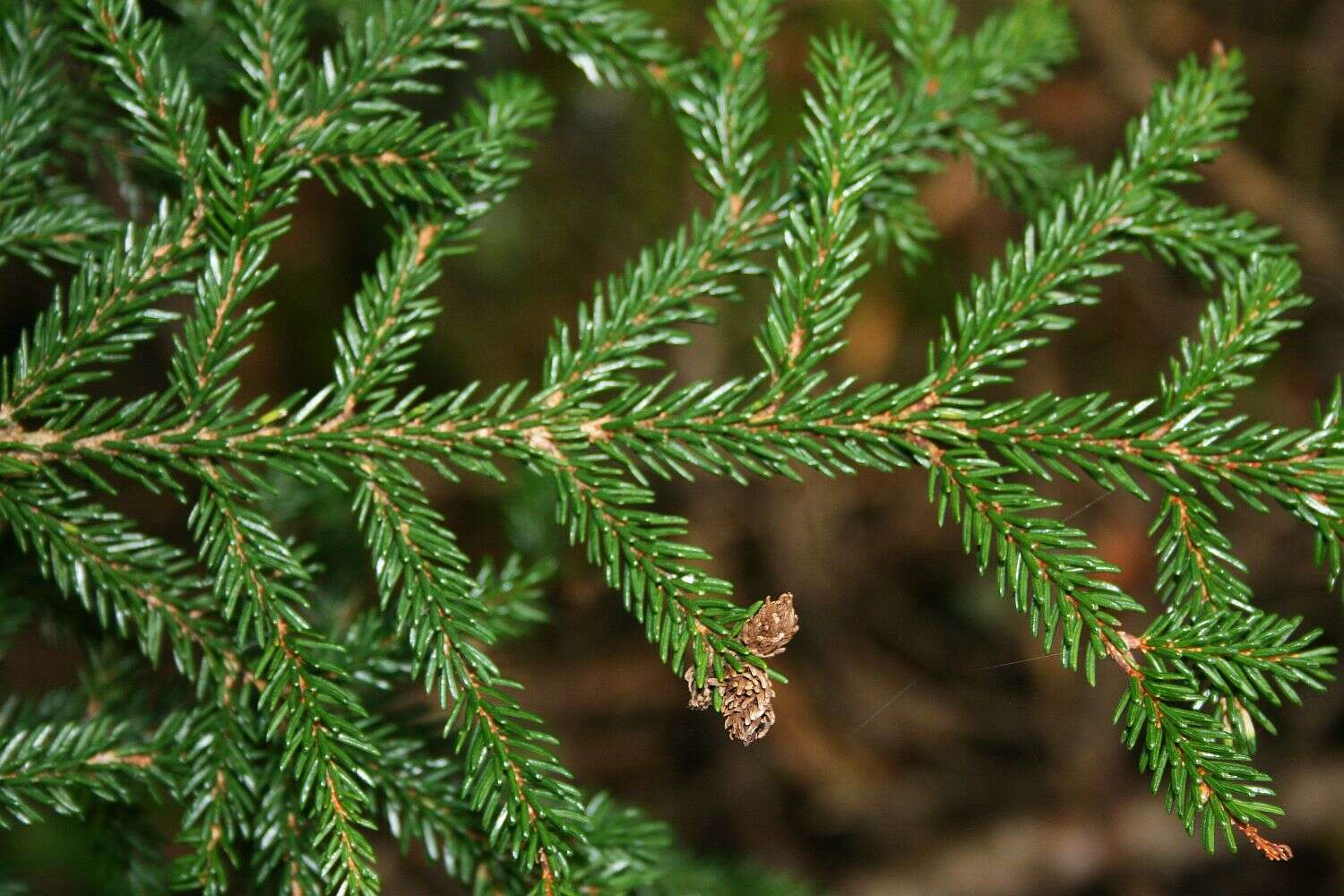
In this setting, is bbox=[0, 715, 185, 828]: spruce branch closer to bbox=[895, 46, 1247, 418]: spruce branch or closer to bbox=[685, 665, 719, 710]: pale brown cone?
bbox=[685, 665, 719, 710]: pale brown cone

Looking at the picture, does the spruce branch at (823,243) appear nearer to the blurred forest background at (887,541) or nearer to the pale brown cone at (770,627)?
the pale brown cone at (770,627)

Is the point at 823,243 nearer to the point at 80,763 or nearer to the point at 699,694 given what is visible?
the point at 699,694

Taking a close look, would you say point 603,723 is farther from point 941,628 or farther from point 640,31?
point 640,31

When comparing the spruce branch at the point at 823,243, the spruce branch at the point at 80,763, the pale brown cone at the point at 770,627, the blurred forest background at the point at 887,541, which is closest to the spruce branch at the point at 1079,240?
the spruce branch at the point at 823,243

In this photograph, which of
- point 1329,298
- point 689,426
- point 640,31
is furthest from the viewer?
point 1329,298

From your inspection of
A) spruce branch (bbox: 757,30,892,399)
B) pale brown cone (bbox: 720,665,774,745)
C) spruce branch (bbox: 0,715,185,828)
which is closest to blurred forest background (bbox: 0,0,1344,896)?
spruce branch (bbox: 0,715,185,828)

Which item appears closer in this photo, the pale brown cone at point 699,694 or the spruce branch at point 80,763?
the pale brown cone at point 699,694

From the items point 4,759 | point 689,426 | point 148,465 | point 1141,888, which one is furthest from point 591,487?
point 1141,888
